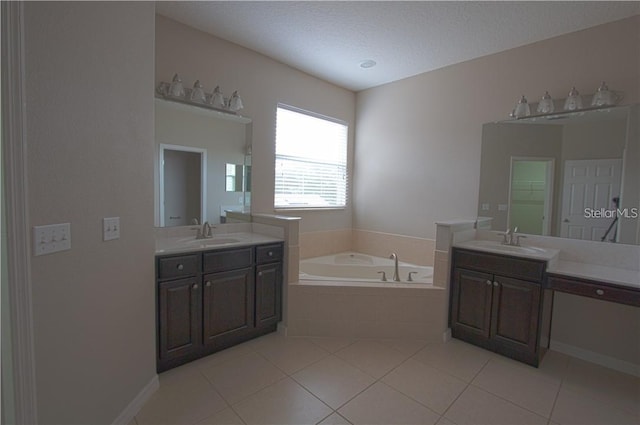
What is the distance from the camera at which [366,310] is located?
2725mm

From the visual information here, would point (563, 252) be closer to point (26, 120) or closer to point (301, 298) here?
point (301, 298)

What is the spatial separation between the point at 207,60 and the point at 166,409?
110 inches

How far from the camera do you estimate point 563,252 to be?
8.67 ft

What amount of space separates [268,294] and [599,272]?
8.41 ft

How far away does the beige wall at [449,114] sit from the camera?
249 centimetres

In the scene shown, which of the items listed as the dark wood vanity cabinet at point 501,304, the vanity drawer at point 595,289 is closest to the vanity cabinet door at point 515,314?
the dark wood vanity cabinet at point 501,304

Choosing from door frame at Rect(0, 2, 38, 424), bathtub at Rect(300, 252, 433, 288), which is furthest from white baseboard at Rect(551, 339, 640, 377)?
door frame at Rect(0, 2, 38, 424)

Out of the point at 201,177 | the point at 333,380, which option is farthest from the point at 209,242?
the point at 333,380

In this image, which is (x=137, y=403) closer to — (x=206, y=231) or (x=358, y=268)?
(x=206, y=231)

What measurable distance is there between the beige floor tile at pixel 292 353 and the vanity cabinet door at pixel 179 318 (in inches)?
22.3

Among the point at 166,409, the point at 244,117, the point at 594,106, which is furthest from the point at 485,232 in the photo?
the point at 166,409

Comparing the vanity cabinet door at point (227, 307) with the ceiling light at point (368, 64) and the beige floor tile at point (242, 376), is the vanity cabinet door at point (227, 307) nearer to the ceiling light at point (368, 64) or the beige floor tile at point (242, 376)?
the beige floor tile at point (242, 376)

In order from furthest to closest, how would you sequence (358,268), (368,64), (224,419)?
1. (358,268)
2. (368,64)
3. (224,419)

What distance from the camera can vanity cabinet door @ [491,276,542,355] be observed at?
2311 millimetres
